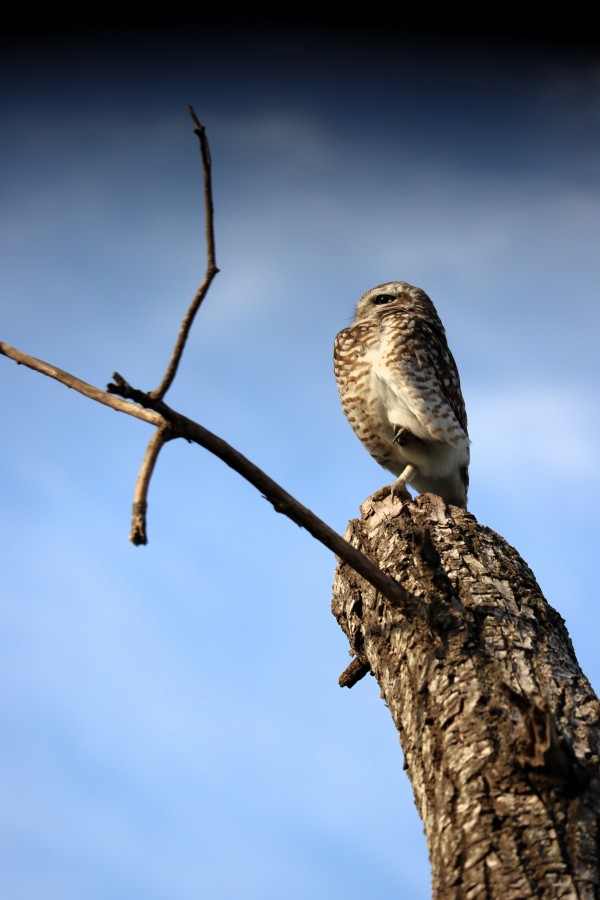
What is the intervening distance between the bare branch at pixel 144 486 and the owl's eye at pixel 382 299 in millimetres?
5084

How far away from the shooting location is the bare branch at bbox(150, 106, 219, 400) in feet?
7.62

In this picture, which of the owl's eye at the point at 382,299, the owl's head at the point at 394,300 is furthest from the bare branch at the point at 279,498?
the owl's eye at the point at 382,299

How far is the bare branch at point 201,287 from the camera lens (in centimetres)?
232

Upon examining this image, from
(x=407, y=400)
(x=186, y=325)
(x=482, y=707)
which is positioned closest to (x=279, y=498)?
(x=186, y=325)

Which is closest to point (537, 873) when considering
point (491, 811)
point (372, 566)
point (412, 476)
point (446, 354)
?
point (491, 811)

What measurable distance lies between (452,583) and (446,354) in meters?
3.49

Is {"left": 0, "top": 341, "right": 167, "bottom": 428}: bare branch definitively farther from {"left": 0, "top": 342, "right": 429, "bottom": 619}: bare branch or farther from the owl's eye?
the owl's eye

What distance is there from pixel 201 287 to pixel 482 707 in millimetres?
1576

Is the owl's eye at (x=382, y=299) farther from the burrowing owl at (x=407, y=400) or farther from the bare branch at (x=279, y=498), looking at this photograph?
the bare branch at (x=279, y=498)

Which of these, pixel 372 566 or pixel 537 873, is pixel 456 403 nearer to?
pixel 372 566

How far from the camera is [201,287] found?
2.37m

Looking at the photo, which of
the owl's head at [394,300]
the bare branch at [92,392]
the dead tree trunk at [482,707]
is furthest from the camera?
the owl's head at [394,300]

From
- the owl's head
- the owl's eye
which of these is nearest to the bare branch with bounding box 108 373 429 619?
the owl's head

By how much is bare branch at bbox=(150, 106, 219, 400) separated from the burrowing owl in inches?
142
